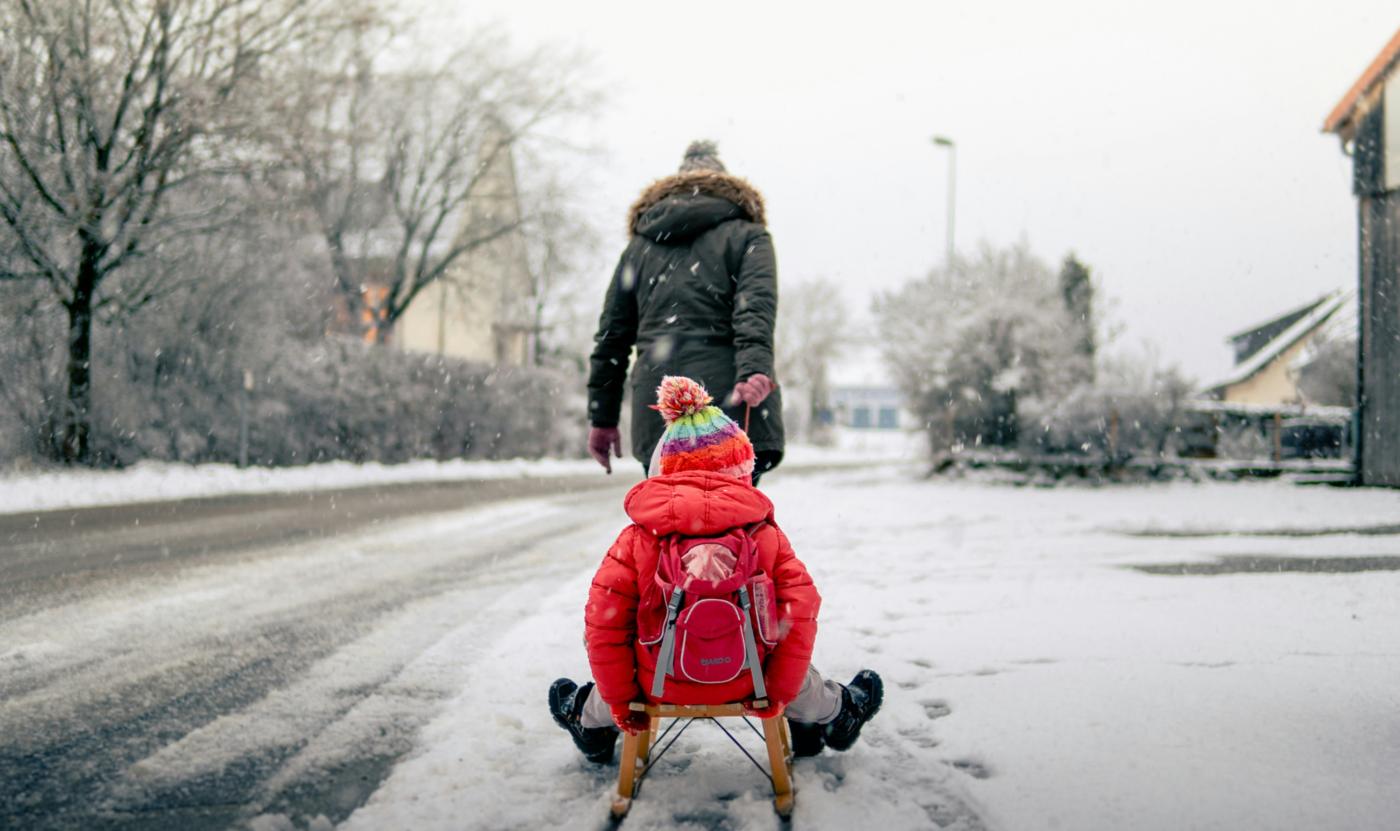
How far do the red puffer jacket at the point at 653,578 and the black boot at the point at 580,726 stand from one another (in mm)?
403

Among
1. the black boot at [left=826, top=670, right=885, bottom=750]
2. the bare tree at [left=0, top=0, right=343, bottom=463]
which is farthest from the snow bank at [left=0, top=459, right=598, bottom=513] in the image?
the black boot at [left=826, top=670, right=885, bottom=750]

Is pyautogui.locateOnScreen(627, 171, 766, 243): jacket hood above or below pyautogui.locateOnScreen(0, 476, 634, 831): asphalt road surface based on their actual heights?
above

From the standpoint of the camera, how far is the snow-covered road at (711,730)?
8.01 ft

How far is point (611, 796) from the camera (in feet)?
8.05

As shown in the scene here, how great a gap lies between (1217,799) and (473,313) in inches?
983

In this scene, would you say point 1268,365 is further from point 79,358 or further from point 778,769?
point 778,769

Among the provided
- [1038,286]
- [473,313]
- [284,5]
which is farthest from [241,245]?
[1038,286]

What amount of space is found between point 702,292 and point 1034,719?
167 centimetres

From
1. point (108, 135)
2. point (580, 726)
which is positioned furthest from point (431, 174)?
point (580, 726)

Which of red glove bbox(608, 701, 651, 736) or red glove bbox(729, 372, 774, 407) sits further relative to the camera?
red glove bbox(729, 372, 774, 407)

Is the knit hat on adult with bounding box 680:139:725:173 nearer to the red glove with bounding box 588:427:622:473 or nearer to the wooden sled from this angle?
the red glove with bounding box 588:427:622:473

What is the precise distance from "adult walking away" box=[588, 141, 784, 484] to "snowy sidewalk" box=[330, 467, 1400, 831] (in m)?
0.94

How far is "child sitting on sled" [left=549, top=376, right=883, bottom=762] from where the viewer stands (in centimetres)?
222

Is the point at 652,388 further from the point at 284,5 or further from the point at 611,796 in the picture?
the point at 284,5
